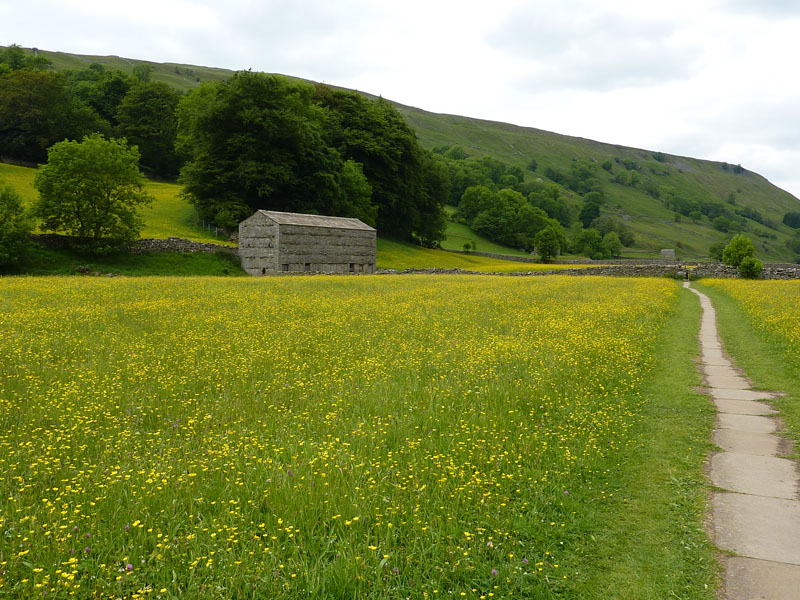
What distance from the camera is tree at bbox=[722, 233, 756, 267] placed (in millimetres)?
61000

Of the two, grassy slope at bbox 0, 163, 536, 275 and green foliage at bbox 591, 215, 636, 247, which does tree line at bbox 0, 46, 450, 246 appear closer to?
grassy slope at bbox 0, 163, 536, 275

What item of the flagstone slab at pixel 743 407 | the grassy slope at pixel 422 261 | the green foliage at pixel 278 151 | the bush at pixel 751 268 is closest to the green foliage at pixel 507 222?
the grassy slope at pixel 422 261

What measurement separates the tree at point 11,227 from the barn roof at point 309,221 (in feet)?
59.5

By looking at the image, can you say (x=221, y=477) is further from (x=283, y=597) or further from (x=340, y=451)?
(x=283, y=597)

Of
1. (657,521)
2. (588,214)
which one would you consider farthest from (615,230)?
(657,521)

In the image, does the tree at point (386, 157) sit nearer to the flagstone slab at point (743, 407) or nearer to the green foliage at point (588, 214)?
the flagstone slab at point (743, 407)

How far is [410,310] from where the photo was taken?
67.8 ft

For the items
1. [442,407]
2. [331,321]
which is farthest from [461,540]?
[331,321]

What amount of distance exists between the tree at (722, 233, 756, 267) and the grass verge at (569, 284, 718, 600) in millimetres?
62405

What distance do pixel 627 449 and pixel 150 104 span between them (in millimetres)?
98880

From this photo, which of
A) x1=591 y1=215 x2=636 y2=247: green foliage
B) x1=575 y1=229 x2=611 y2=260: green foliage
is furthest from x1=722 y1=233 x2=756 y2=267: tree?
x1=591 y1=215 x2=636 y2=247: green foliage

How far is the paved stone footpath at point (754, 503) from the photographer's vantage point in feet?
14.4

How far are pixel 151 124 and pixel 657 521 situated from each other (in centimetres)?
9844

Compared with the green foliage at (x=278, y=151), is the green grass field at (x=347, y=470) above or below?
below
